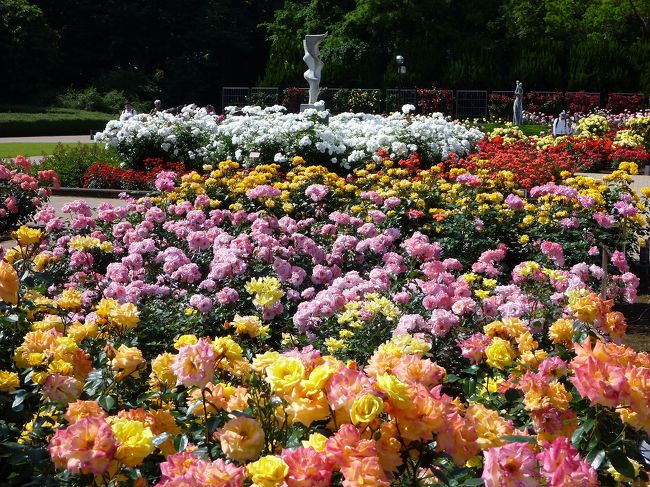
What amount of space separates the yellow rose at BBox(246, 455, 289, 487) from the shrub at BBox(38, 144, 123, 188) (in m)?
12.1

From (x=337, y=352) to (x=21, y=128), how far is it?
86.0ft

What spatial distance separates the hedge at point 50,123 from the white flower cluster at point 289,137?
15381 mm

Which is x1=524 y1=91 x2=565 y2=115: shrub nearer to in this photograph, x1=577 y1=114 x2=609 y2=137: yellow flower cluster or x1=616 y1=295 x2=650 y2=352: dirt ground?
x1=577 y1=114 x2=609 y2=137: yellow flower cluster

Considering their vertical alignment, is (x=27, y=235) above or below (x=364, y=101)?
above

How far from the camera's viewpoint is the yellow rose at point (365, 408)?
1.56 metres

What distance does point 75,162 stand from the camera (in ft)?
44.2

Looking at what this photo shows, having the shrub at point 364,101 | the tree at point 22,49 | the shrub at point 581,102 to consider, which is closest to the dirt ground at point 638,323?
the shrub at point 581,102

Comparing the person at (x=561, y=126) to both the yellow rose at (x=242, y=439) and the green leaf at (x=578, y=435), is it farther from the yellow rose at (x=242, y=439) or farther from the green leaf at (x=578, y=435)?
the yellow rose at (x=242, y=439)

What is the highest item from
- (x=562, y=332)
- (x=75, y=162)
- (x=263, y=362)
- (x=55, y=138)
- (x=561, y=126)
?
(x=263, y=362)

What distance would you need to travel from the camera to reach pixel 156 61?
4253 cm

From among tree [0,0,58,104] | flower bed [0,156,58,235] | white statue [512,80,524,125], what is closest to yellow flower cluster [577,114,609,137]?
white statue [512,80,524,125]

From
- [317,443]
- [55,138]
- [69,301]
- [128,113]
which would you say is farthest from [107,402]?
[55,138]

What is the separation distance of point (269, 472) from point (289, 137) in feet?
35.6

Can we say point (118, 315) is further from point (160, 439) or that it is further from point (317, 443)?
point (317, 443)
